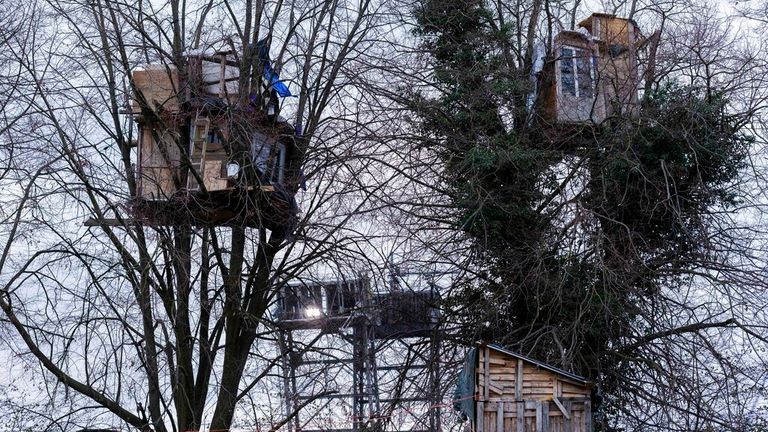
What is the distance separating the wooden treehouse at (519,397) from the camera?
1516 cm

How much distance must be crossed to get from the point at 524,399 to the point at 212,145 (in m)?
6.35

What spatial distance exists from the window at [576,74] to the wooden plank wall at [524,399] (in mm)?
6657

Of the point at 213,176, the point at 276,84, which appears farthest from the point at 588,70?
the point at 213,176

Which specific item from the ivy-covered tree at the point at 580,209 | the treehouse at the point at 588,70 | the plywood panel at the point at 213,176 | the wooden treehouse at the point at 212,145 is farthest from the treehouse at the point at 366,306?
the treehouse at the point at 588,70

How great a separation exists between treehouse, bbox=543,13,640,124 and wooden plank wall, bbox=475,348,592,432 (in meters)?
5.90

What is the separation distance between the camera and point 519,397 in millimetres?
15398

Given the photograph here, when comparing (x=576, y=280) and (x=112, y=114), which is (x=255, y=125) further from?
(x=576, y=280)

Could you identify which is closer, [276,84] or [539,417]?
[539,417]

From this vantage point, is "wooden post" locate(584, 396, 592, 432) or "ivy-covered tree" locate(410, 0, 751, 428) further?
"ivy-covered tree" locate(410, 0, 751, 428)

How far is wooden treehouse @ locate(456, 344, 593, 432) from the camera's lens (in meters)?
15.2

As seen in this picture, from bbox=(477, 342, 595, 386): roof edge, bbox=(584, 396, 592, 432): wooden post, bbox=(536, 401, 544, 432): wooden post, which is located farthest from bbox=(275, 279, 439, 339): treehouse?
bbox=(584, 396, 592, 432): wooden post

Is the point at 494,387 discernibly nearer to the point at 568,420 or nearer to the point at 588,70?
the point at 568,420

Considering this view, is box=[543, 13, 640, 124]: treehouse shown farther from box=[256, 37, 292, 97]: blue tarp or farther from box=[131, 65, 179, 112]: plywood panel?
box=[131, 65, 179, 112]: plywood panel

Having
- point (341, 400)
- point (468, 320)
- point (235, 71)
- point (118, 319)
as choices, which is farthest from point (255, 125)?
point (341, 400)
